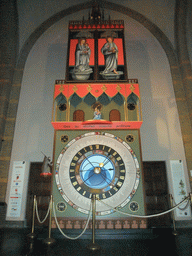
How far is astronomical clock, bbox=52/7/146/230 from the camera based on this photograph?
4.72 m

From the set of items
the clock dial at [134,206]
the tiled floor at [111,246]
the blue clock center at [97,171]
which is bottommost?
the tiled floor at [111,246]

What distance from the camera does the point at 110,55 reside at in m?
6.34

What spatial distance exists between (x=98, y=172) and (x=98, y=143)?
798 millimetres

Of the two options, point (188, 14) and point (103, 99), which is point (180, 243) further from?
point (188, 14)

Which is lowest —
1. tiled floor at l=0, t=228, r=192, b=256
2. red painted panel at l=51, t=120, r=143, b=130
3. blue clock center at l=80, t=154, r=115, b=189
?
tiled floor at l=0, t=228, r=192, b=256

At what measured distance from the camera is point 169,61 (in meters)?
8.41

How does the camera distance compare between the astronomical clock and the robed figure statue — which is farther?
the robed figure statue

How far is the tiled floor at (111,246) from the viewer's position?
3.27 metres

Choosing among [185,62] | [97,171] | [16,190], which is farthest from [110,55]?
[16,190]

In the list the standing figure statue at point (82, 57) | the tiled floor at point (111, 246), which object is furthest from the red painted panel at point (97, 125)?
the tiled floor at point (111, 246)

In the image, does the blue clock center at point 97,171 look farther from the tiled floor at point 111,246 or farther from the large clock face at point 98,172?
the tiled floor at point 111,246

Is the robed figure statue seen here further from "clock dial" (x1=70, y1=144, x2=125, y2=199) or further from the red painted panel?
"clock dial" (x1=70, y1=144, x2=125, y2=199)

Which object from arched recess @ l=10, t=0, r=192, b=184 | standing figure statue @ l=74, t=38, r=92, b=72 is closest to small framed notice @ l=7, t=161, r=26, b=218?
arched recess @ l=10, t=0, r=192, b=184

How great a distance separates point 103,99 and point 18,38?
5.37 m
